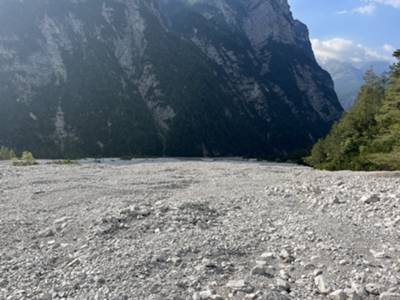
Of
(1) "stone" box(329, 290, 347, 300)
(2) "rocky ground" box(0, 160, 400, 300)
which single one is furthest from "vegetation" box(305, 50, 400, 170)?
(1) "stone" box(329, 290, 347, 300)

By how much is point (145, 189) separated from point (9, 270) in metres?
9.53

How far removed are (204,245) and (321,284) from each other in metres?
3.02

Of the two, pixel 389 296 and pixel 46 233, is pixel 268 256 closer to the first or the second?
pixel 389 296

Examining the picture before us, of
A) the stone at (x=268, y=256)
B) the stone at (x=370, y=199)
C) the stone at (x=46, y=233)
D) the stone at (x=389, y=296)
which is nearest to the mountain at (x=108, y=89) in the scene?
the stone at (x=46, y=233)

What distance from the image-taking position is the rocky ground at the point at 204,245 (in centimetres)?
770

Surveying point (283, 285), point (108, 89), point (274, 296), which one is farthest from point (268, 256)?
point (108, 89)

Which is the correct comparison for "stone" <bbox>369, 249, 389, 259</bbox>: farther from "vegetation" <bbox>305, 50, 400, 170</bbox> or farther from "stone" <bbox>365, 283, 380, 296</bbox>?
"vegetation" <bbox>305, 50, 400, 170</bbox>

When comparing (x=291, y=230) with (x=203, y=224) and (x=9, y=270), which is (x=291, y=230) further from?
(x=9, y=270)

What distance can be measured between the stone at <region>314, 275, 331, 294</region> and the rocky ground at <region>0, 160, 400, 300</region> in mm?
19

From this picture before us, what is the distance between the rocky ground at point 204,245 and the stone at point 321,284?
0.7 inches

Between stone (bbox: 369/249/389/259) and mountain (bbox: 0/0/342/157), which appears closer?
stone (bbox: 369/249/389/259)

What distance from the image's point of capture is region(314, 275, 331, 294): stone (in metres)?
7.53

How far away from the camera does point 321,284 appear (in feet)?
25.3

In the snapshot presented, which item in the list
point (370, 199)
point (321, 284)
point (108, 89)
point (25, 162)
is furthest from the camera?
point (108, 89)
